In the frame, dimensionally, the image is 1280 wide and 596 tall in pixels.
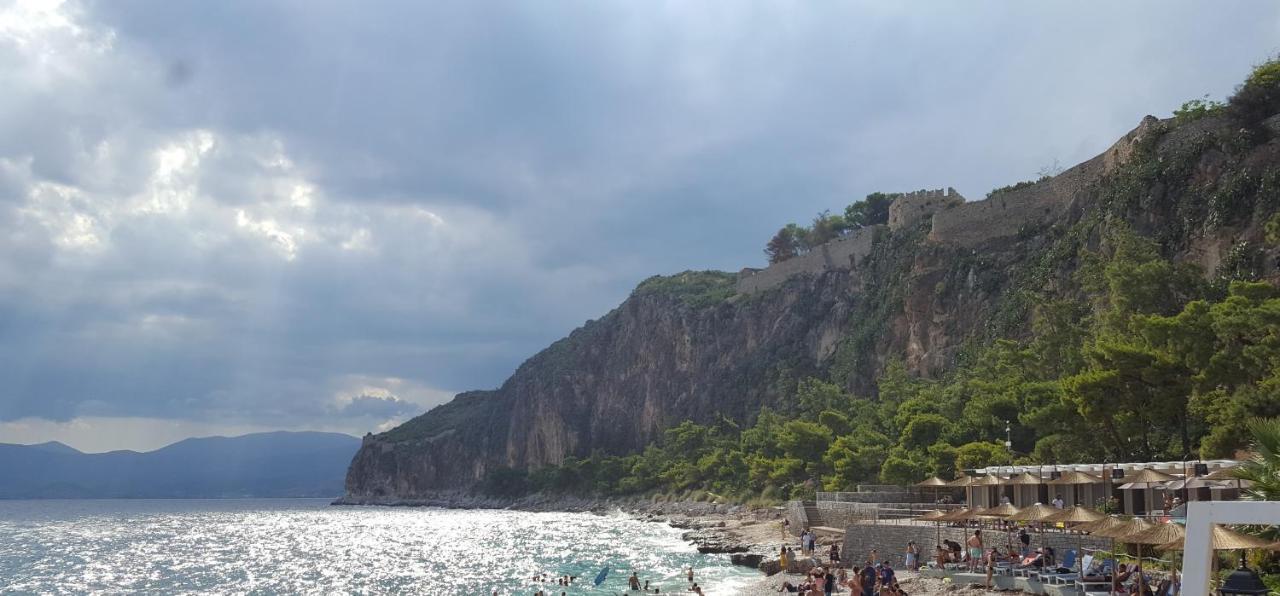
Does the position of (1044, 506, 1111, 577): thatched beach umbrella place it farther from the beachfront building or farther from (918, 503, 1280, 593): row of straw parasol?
the beachfront building

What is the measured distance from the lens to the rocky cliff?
192 feet

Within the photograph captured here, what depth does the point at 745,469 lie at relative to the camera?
318 ft

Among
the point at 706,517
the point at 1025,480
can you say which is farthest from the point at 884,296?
the point at 1025,480

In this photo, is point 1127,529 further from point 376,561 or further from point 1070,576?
point 376,561

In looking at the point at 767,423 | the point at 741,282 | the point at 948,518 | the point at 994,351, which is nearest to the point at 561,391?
the point at 741,282

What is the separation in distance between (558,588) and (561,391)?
13299 cm

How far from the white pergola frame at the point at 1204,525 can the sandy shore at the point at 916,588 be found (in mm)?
17867

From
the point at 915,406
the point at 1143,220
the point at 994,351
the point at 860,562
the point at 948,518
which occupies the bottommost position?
the point at 860,562

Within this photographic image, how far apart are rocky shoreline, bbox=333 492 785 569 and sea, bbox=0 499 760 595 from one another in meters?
1.59

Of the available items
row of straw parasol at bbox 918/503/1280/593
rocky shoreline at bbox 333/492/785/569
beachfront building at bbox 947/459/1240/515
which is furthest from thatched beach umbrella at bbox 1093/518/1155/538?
rocky shoreline at bbox 333/492/785/569

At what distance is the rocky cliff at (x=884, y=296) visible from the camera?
58.4 m

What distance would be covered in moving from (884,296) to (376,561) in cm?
6096

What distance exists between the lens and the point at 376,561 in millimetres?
60719

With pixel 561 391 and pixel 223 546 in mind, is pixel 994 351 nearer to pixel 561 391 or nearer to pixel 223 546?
pixel 223 546
